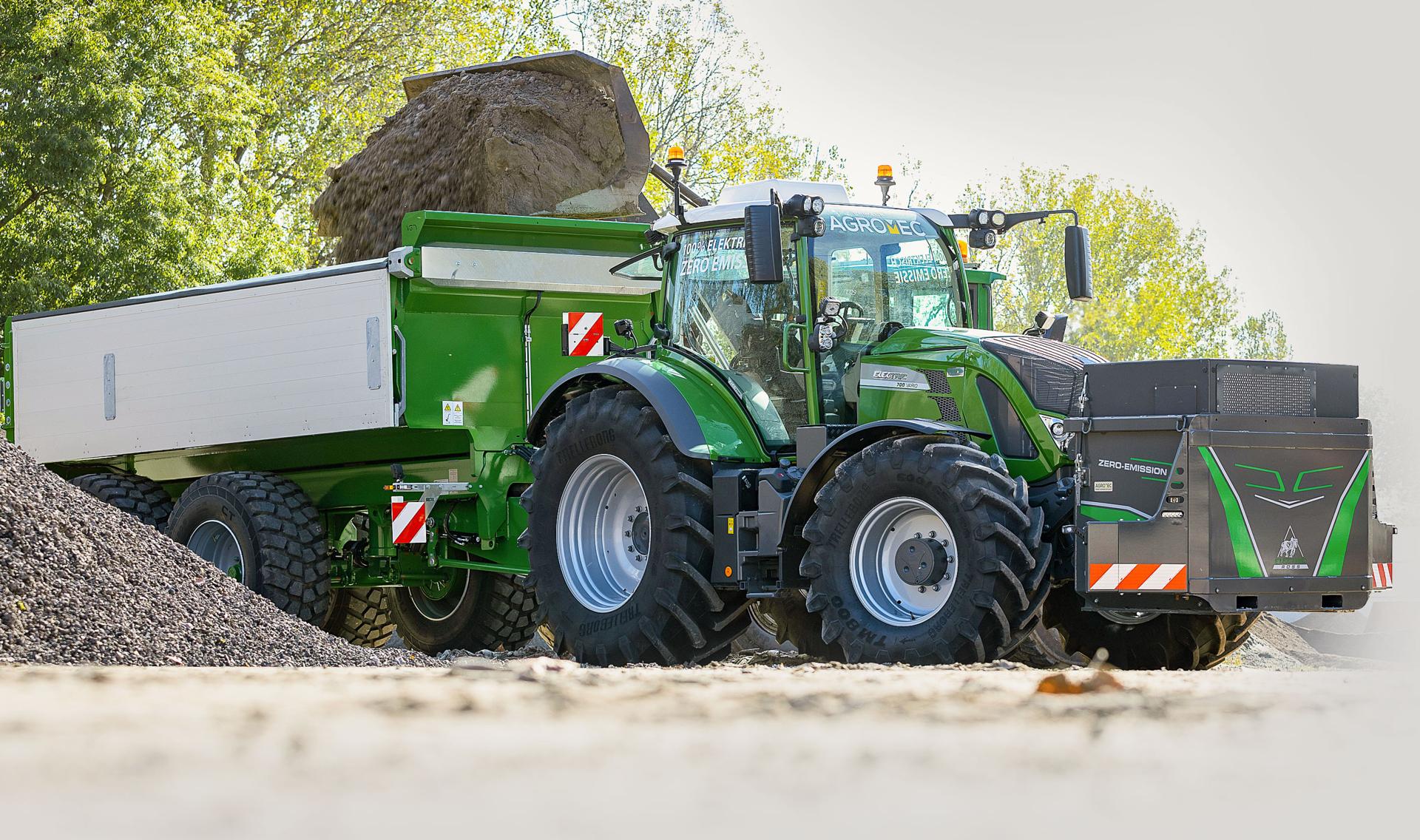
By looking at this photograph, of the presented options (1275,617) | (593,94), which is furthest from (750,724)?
(1275,617)

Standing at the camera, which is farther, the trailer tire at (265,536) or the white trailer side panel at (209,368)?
the trailer tire at (265,536)

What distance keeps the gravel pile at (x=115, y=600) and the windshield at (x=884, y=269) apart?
288 centimetres

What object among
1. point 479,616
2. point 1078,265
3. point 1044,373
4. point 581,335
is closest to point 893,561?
point 1044,373

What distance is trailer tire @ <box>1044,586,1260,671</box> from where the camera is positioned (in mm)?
8406

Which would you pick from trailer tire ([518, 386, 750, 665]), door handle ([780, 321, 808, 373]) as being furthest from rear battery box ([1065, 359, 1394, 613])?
trailer tire ([518, 386, 750, 665])

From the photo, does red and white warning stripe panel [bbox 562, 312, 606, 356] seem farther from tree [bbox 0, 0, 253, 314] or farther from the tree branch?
the tree branch

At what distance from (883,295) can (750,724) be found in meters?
4.31

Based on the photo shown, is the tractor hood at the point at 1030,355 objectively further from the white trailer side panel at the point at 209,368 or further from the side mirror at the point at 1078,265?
the white trailer side panel at the point at 209,368

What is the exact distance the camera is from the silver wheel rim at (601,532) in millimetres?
9203

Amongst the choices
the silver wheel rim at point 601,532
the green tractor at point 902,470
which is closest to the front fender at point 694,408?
the green tractor at point 902,470

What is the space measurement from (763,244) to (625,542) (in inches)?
82.1

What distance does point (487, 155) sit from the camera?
1188 cm

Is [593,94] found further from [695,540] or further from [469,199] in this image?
[695,540]

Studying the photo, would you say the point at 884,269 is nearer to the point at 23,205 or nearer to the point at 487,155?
the point at 487,155
